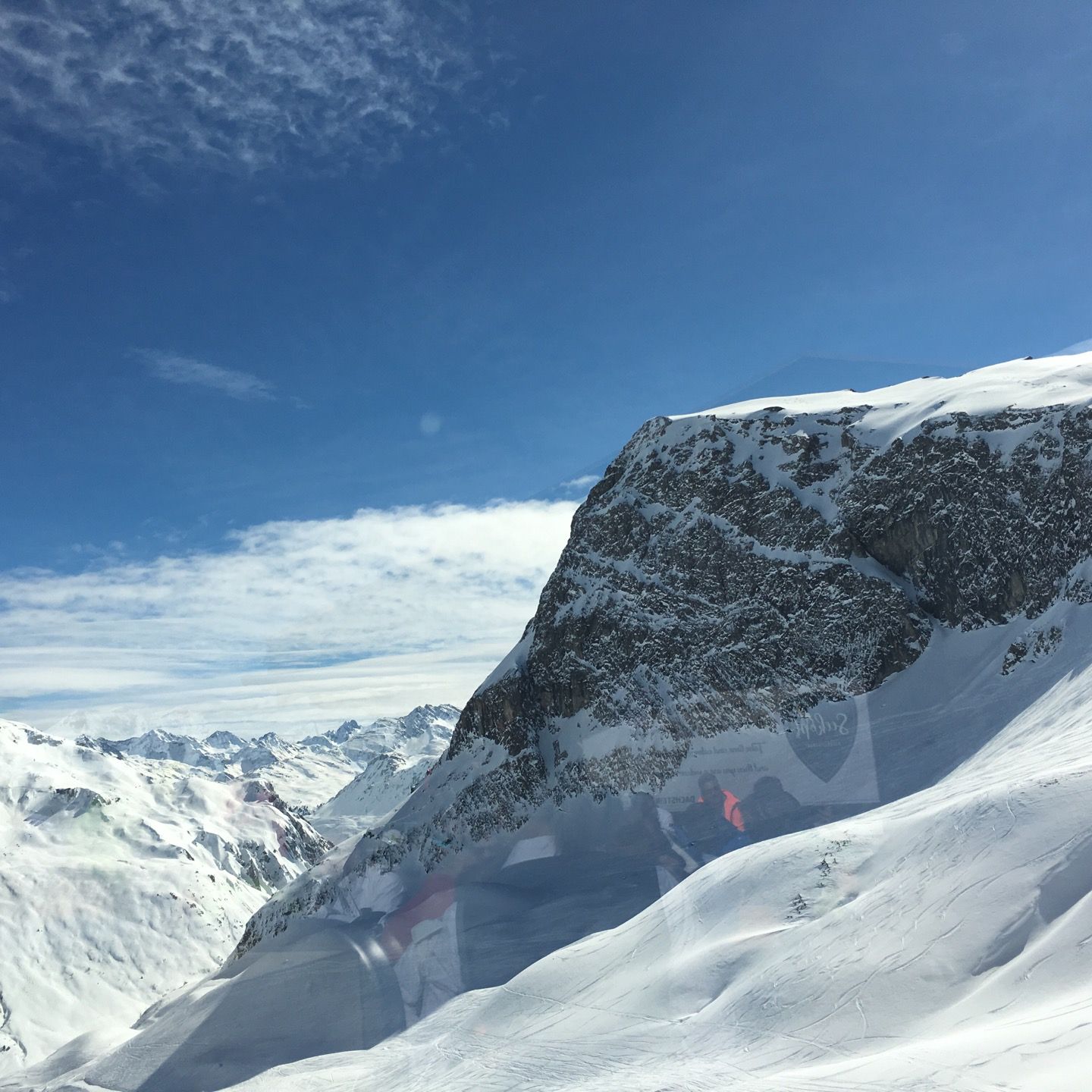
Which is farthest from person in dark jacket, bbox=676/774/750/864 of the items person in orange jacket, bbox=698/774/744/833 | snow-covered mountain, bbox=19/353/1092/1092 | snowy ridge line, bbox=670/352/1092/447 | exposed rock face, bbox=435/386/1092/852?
snowy ridge line, bbox=670/352/1092/447

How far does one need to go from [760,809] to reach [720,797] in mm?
4421

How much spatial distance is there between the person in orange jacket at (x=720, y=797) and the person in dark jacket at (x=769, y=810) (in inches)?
16.1

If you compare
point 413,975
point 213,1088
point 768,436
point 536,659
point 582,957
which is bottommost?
point 213,1088

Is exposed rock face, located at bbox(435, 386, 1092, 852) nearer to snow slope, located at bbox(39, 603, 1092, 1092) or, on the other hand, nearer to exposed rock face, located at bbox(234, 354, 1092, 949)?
exposed rock face, located at bbox(234, 354, 1092, 949)

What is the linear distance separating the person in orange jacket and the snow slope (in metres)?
15.3

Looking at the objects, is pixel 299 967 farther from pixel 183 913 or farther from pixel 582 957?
pixel 183 913

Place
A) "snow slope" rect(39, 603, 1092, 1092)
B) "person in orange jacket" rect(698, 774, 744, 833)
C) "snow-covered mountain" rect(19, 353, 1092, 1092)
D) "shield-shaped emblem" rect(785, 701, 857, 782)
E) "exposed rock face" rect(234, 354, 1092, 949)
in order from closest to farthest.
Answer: "snow slope" rect(39, 603, 1092, 1092) < "snow-covered mountain" rect(19, 353, 1092, 1092) < "shield-shaped emblem" rect(785, 701, 857, 782) < "person in orange jacket" rect(698, 774, 744, 833) < "exposed rock face" rect(234, 354, 1092, 949)

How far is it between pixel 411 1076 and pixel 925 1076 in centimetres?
2944

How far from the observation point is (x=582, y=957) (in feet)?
136

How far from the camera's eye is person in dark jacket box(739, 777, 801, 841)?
2153 inches

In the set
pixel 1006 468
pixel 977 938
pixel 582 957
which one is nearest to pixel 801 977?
pixel 977 938

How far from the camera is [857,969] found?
24.9 meters

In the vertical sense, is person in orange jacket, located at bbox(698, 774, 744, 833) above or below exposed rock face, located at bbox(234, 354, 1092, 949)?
below

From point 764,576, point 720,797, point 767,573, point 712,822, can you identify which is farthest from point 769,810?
point 767,573
